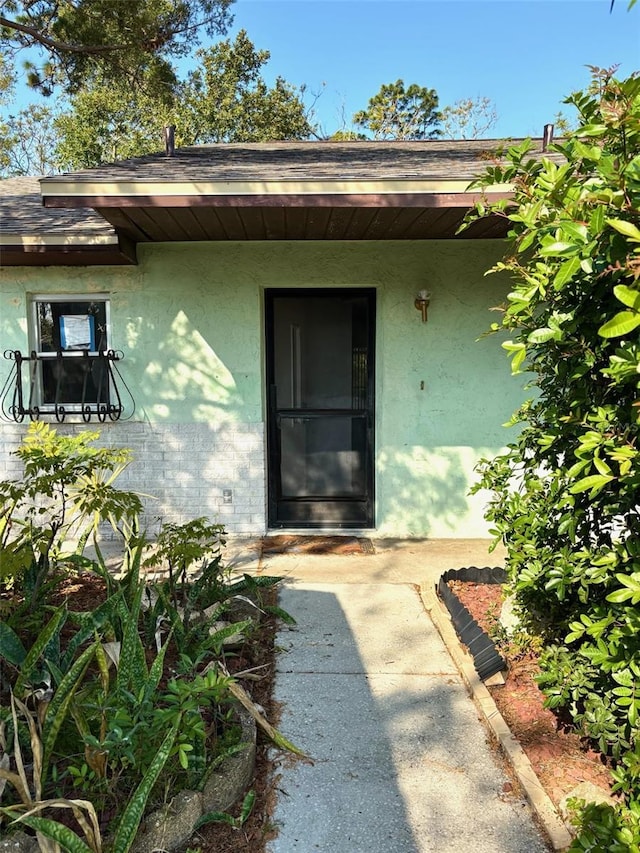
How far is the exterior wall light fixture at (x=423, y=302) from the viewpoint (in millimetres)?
5214

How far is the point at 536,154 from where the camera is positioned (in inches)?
233

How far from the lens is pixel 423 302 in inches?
206

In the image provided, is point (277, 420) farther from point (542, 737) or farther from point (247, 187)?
point (542, 737)

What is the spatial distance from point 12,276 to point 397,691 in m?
4.76

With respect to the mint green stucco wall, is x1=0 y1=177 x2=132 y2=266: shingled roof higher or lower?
higher

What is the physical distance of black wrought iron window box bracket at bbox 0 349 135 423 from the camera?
209 inches

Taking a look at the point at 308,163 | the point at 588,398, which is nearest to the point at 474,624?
the point at 588,398

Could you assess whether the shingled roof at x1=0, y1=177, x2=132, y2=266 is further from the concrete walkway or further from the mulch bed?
the mulch bed

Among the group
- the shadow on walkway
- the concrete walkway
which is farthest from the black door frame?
the shadow on walkway

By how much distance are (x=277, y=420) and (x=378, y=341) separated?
48.2 inches

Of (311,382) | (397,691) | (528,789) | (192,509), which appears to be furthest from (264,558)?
(528,789)

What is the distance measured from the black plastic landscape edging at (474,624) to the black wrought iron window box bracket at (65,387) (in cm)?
324

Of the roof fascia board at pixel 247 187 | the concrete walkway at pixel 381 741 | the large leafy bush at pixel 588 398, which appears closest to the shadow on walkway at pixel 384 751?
the concrete walkway at pixel 381 741

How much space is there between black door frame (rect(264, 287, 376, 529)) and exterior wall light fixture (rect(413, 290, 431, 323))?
1.38ft
